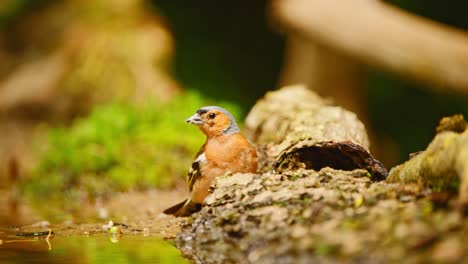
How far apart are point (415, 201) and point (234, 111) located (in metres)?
4.68

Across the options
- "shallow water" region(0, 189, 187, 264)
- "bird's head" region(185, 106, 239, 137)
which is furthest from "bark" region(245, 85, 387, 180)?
"shallow water" region(0, 189, 187, 264)

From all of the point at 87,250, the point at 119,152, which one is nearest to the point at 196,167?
the point at 87,250

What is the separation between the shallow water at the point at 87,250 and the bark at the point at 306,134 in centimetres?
91

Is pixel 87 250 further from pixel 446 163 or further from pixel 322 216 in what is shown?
pixel 446 163

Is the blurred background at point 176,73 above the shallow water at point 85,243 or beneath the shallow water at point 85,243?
above

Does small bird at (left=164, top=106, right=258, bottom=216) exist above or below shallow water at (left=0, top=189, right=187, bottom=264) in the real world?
above

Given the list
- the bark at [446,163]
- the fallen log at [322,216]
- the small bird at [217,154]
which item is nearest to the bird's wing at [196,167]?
the small bird at [217,154]

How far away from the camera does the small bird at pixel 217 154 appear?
4.05 m

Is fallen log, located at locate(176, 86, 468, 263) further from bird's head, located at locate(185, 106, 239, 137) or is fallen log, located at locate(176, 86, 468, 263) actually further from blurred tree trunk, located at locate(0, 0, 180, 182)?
blurred tree trunk, located at locate(0, 0, 180, 182)

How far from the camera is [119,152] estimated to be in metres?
→ 7.09

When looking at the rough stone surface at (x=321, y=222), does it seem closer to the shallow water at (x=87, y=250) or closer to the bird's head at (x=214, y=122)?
the shallow water at (x=87, y=250)

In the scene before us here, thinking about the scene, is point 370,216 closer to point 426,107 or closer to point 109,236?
point 109,236

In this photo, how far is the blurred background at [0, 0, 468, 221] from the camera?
6.80 m

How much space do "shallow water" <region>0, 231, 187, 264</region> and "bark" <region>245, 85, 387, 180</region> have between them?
0.91 meters
